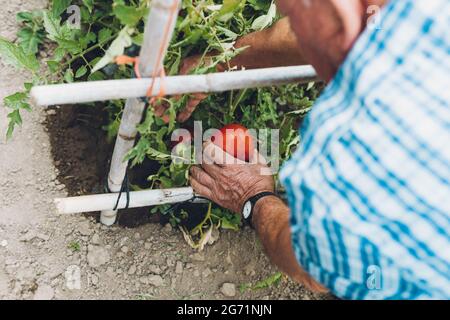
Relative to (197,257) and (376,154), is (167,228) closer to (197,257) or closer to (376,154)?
(197,257)

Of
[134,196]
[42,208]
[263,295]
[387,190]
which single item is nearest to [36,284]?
[42,208]

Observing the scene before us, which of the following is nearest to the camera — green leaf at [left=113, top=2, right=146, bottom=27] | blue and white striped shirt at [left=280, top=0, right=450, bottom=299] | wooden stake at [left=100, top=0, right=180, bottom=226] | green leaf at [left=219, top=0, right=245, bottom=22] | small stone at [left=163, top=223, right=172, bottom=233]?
blue and white striped shirt at [left=280, top=0, right=450, bottom=299]

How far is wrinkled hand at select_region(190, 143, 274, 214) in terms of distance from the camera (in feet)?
4.66

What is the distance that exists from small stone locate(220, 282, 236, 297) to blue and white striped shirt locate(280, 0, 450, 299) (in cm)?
73

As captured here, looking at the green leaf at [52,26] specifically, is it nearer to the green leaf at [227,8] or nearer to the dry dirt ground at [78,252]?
the dry dirt ground at [78,252]

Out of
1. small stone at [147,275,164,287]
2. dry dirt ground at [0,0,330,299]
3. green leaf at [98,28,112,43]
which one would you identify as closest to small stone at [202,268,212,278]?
dry dirt ground at [0,0,330,299]

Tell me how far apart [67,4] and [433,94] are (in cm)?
95

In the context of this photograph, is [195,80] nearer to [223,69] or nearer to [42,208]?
[223,69]

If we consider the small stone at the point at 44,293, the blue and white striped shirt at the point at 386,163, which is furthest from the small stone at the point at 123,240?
the blue and white striped shirt at the point at 386,163

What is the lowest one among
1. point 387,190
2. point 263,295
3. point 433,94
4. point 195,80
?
point 263,295

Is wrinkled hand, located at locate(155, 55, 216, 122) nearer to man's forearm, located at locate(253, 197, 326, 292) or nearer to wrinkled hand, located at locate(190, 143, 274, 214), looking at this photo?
wrinkled hand, located at locate(190, 143, 274, 214)

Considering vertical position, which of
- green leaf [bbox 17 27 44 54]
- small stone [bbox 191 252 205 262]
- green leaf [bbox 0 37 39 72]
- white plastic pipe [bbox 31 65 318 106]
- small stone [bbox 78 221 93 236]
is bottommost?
small stone [bbox 191 252 205 262]

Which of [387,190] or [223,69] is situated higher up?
[387,190]
